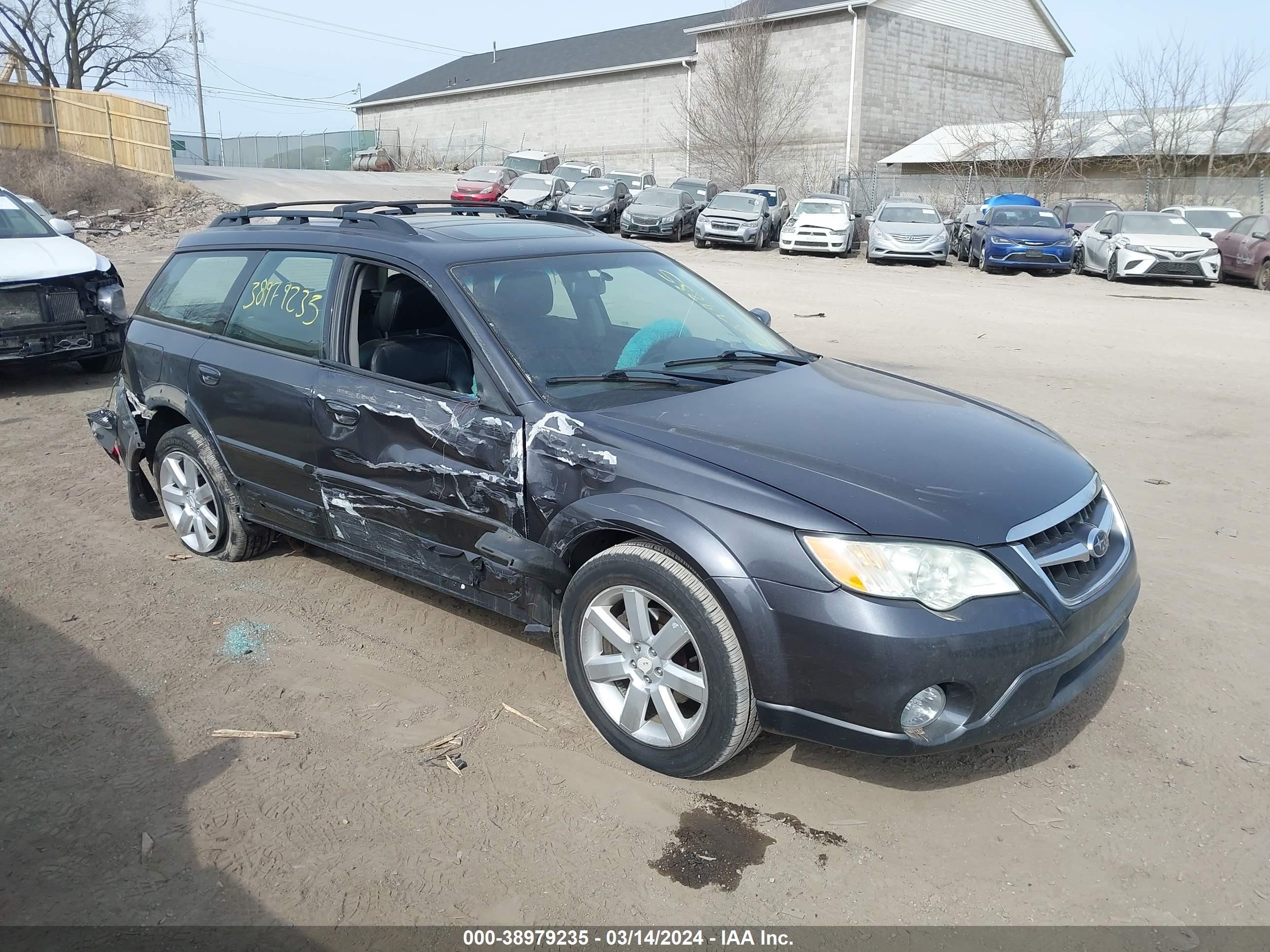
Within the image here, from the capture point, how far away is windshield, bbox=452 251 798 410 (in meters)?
3.85

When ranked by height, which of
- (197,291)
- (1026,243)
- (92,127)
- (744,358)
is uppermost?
(92,127)

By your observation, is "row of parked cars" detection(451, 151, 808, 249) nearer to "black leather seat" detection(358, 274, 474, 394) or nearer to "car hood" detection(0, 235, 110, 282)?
"car hood" detection(0, 235, 110, 282)

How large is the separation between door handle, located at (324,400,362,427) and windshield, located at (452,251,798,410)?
0.69 m

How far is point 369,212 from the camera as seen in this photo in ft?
16.8

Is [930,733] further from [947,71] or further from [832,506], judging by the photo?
[947,71]

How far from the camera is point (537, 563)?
362cm

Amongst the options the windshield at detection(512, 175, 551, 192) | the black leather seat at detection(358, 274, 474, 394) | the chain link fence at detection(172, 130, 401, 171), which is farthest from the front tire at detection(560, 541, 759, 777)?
the chain link fence at detection(172, 130, 401, 171)

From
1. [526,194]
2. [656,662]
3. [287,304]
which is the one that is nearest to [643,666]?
[656,662]

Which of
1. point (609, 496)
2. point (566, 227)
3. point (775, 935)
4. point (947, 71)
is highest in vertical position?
point (947, 71)

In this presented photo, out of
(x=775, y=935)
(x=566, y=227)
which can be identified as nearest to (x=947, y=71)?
(x=566, y=227)

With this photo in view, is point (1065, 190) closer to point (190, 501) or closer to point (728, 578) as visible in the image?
point (190, 501)

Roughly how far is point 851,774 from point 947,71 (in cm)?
4445

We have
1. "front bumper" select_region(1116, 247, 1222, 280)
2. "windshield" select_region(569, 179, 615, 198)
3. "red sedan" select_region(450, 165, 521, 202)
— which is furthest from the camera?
"red sedan" select_region(450, 165, 521, 202)

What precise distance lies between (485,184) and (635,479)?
32661 mm
